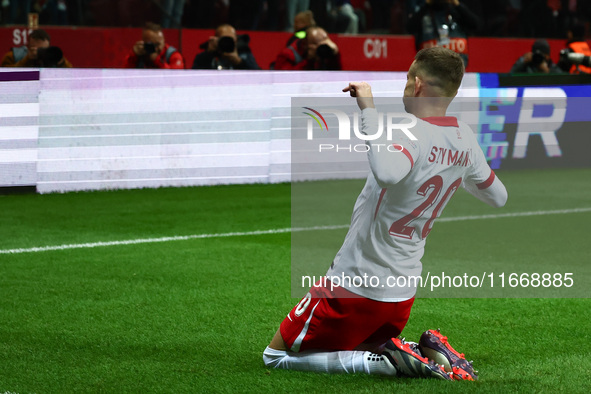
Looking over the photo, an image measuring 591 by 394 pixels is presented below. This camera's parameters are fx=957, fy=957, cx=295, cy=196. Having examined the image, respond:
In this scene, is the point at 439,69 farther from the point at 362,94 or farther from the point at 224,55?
the point at 224,55

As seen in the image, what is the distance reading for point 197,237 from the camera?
7.36 metres

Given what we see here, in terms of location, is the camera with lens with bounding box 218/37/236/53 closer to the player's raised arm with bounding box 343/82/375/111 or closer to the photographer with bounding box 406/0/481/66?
the photographer with bounding box 406/0/481/66

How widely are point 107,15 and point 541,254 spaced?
7.43 metres

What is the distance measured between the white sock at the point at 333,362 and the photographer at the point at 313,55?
7.49 m

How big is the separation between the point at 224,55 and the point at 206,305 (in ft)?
20.7

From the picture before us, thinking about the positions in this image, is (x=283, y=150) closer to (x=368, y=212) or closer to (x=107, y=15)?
(x=107, y=15)

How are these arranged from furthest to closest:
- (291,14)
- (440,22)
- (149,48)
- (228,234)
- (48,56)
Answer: (291,14)
(440,22)
(149,48)
(48,56)
(228,234)

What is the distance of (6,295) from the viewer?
5352mm

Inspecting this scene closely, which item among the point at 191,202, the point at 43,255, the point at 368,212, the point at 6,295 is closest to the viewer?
the point at 368,212

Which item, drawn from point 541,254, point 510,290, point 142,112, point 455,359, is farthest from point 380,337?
point 142,112

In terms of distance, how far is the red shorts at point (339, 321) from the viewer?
3.68 m

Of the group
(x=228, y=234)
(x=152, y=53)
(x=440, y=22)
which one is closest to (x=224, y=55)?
(x=152, y=53)

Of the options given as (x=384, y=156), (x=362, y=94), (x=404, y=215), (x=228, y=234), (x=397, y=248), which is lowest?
(x=228, y=234)

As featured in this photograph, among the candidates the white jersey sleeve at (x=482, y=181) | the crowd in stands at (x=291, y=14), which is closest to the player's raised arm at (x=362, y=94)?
the white jersey sleeve at (x=482, y=181)
